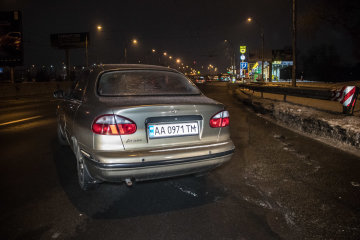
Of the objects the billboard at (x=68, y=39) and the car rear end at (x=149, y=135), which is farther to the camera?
the billboard at (x=68, y=39)

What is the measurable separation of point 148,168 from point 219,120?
1086 mm

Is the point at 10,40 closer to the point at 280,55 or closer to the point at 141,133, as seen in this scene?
the point at 141,133

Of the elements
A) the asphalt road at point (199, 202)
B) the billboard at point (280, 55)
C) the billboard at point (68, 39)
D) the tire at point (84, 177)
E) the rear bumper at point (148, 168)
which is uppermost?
the billboard at point (68, 39)

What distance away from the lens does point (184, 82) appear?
14.5ft

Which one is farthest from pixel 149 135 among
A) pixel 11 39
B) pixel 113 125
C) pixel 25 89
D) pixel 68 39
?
pixel 68 39

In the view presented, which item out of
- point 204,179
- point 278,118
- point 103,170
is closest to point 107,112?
point 103,170

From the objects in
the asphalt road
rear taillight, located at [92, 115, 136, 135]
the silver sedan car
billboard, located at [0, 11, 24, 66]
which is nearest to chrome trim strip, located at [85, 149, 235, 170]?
the silver sedan car

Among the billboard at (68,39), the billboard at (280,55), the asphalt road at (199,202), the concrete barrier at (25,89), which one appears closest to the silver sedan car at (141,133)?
the asphalt road at (199,202)

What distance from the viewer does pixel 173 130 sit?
10.8 ft

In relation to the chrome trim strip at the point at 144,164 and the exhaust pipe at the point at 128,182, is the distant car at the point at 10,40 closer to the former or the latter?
the chrome trim strip at the point at 144,164

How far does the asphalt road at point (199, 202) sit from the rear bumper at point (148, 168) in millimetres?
Result: 403

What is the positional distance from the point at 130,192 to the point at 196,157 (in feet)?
3.57

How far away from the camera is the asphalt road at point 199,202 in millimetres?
2797

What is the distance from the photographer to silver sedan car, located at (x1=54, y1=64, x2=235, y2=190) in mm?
3070
